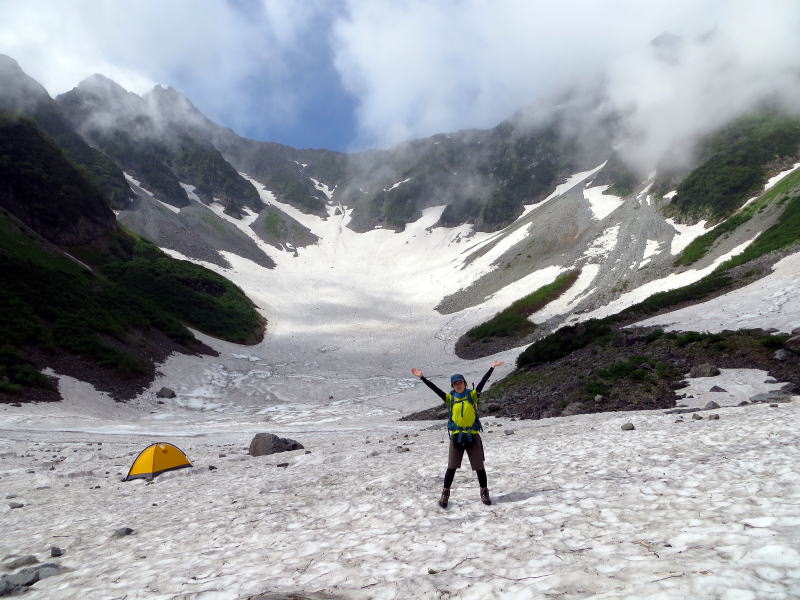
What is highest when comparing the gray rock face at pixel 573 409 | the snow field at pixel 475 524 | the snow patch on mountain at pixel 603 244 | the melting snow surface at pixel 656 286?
the snow patch on mountain at pixel 603 244

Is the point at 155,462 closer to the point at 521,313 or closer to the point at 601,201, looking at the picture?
the point at 521,313

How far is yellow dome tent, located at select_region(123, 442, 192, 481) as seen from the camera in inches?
553

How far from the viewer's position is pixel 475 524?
21.9 feet

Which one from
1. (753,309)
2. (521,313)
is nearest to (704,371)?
(753,309)

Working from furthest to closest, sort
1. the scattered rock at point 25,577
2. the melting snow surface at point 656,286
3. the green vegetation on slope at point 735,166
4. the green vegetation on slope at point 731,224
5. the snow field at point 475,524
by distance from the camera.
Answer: the green vegetation on slope at point 735,166 → the green vegetation on slope at point 731,224 → the melting snow surface at point 656,286 → the scattered rock at point 25,577 → the snow field at point 475,524

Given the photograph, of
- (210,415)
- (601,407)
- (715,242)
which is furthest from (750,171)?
(210,415)

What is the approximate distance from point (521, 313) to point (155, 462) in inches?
2223

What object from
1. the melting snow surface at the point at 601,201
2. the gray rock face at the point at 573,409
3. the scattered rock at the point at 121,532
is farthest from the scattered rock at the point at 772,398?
the melting snow surface at the point at 601,201

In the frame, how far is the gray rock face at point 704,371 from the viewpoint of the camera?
18891mm

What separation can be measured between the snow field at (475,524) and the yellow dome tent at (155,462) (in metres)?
1.17

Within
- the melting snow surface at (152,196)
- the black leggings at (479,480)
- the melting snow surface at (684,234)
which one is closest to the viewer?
the black leggings at (479,480)

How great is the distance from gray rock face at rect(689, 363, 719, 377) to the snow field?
23.6 ft

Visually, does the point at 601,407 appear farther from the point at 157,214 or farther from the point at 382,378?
the point at 157,214

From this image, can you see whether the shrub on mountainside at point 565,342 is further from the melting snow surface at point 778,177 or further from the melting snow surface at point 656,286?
the melting snow surface at point 778,177
